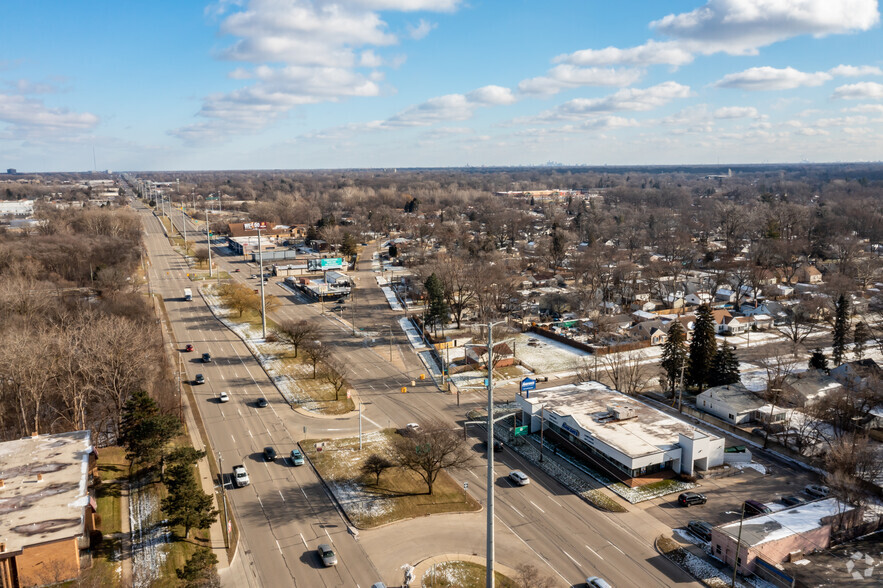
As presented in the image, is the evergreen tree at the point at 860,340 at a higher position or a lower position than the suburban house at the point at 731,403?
higher

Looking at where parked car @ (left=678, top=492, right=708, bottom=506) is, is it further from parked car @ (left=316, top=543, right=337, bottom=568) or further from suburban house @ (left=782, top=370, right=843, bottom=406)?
parked car @ (left=316, top=543, right=337, bottom=568)

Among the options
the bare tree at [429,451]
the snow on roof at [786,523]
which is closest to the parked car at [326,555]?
the bare tree at [429,451]

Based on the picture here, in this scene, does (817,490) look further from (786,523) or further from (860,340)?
(860,340)

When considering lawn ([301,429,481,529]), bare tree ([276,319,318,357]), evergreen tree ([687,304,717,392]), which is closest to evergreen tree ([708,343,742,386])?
evergreen tree ([687,304,717,392])

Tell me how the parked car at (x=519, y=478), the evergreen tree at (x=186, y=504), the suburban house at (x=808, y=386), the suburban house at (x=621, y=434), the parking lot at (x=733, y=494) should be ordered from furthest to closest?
the suburban house at (x=808, y=386)
the suburban house at (x=621, y=434)
the parked car at (x=519, y=478)
the parking lot at (x=733, y=494)
the evergreen tree at (x=186, y=504)

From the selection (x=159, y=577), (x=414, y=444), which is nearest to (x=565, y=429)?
(x=414, y=444)

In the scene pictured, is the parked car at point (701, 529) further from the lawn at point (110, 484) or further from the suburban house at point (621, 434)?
the lawn at point (110, 484)
